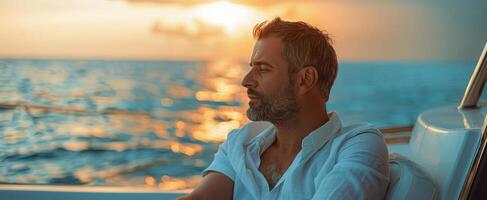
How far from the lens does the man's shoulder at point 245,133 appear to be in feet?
4.35

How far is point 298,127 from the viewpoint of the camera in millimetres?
1249

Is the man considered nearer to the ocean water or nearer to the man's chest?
the man's chest

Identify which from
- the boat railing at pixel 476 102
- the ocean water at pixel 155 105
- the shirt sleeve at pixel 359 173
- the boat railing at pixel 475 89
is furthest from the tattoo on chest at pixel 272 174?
the ocean water at pixel 155 105

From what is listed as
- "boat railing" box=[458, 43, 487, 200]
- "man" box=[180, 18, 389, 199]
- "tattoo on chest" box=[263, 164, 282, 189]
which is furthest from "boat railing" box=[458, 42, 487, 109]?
"tattoo on chest" box=[263, 164, 282, 189]

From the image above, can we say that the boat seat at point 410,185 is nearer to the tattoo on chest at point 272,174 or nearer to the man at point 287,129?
the man at point 287,129

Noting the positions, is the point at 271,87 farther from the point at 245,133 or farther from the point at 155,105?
Answer: the point at 155,105

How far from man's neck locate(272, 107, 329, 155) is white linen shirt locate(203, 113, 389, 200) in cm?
3

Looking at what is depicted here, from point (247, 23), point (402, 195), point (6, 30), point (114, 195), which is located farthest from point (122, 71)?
point (402, 195)

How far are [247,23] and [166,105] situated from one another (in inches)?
168

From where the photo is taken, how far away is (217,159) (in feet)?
4.43

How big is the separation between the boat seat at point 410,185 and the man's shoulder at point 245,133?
0.33 meters

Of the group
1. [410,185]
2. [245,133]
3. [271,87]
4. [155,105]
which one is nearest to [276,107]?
[271,87]

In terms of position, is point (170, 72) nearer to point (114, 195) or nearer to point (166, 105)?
point (166, 105)

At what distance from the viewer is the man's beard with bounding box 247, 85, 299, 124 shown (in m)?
1.22
